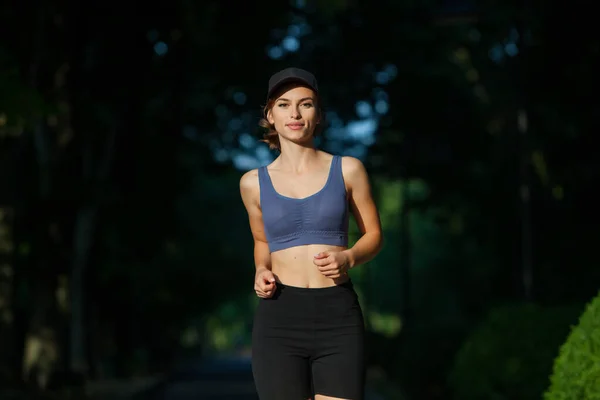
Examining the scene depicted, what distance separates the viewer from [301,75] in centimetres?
559

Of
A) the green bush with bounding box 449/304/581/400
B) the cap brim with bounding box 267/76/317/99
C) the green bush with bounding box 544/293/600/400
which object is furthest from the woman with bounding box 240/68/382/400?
the green bush with bounding box 449/304/581/400

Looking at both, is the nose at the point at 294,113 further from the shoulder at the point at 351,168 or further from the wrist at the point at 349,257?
the wrist at the point at 349,257

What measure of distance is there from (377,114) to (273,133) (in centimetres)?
2448

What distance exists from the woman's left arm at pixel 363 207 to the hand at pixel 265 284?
1.21ft

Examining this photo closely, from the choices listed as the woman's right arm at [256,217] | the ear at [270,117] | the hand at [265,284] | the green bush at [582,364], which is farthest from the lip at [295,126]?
the green bush at [582,364]

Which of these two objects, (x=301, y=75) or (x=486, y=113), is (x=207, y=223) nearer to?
(x=486, y=113)

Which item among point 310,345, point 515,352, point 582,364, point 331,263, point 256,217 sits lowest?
point 515,352

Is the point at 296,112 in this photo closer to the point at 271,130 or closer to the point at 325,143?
the point at 271,130

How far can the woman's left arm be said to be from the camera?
18.4 ft

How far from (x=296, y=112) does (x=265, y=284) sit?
0.76 metres

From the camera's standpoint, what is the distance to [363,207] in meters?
5.67

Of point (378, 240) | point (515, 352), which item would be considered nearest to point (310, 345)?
point (378, 240)

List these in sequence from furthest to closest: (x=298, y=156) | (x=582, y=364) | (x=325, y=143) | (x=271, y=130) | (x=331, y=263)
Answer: (x=325, y=143) → (x=582, y=364) → (x=271, y=130) → (x=298, y=156) → (x=331, y=263)

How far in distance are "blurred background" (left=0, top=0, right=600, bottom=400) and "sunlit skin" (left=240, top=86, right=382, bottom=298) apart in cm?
802
